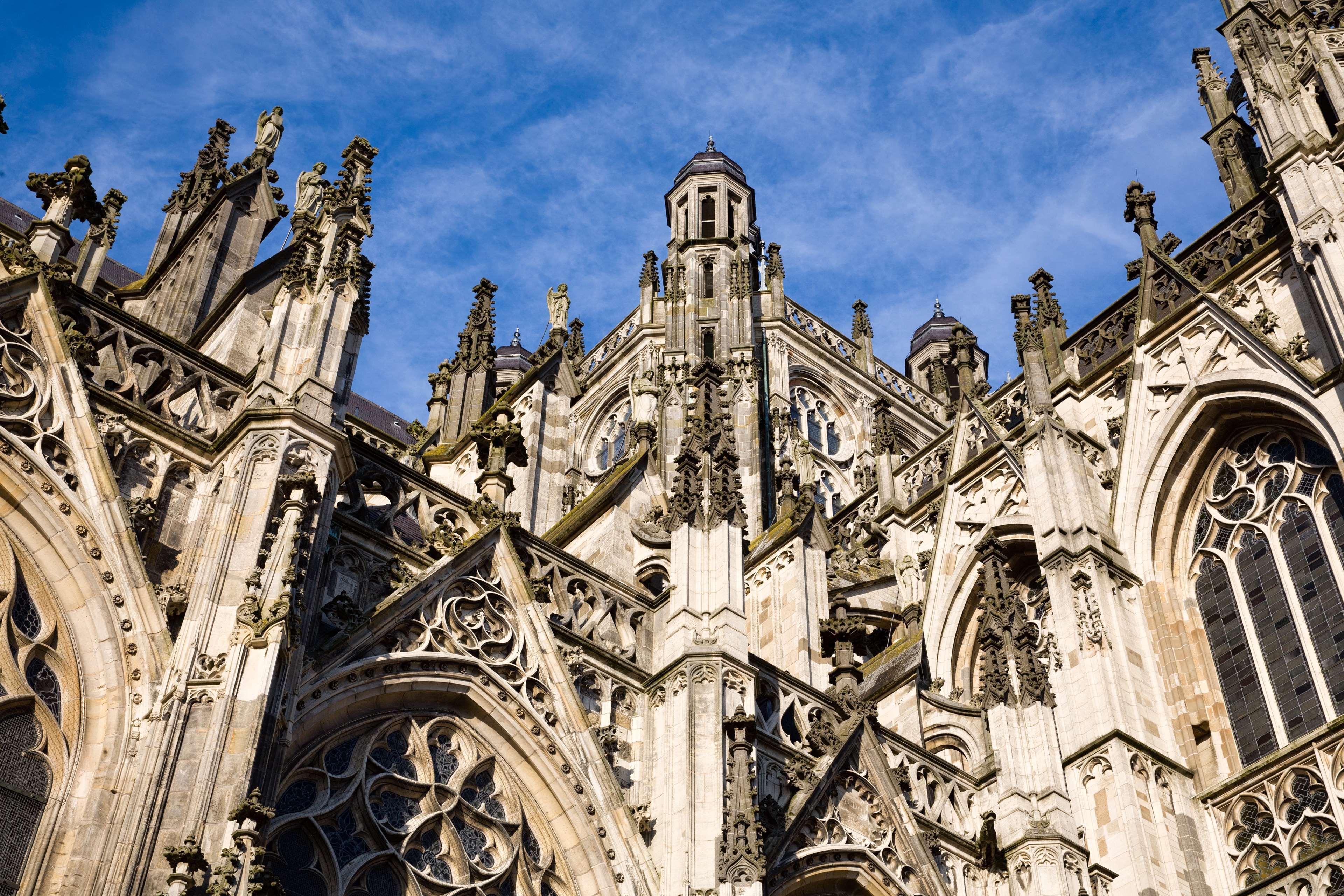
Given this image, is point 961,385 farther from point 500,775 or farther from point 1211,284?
point 500,775

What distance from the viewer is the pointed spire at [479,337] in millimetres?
25438

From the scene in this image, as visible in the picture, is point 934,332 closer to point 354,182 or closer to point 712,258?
point 712,258

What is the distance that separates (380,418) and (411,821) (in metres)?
23.7

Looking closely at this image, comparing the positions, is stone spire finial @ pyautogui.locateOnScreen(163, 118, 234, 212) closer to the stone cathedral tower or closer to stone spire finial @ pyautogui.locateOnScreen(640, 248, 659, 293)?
the stone cathedral tower

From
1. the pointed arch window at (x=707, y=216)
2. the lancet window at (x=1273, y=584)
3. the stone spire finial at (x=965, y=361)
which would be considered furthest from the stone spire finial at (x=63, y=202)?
A: the pointed arch window at (x=707, y=216)

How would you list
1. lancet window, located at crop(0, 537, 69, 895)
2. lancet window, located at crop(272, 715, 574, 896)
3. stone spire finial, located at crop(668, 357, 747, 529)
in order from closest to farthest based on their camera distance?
Result: lancet window, located at crop(0, 537, 69, 895)
lancet window, located at crop(272, 715, 574, 896)
stone spire finial, located at crop(668, 357, 747, 529)

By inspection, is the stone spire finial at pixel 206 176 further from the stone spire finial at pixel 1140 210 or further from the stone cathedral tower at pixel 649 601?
the stone spire finial at pixel 1140 210

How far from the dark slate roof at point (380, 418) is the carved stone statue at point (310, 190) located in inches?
711

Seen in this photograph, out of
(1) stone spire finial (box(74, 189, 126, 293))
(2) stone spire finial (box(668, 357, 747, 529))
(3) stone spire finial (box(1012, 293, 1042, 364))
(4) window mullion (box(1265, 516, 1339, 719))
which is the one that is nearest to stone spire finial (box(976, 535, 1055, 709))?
(2) stone spire finial (box(668, 357, 747, 529))

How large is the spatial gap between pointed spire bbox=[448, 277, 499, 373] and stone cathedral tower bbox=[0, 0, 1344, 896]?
0.28 feet

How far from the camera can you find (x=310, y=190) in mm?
14258

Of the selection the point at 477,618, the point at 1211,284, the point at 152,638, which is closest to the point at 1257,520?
the point at 1211,284

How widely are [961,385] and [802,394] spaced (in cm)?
1176

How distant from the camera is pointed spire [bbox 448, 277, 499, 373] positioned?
83.5 ft
